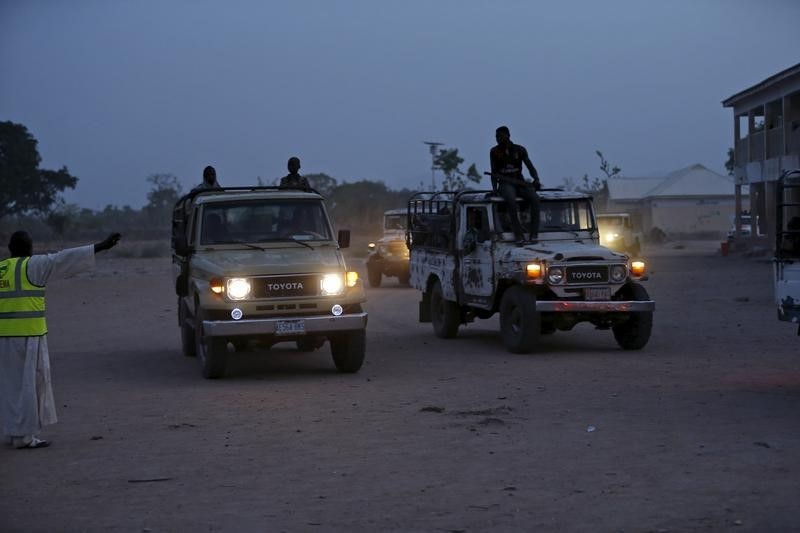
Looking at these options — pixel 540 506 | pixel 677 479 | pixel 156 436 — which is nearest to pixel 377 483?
pixel 540 506

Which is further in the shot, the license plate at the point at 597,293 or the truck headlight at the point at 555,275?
the license plate at the point at 597,293

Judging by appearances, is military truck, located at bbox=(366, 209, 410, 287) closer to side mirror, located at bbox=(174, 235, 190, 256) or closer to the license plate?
the license plate

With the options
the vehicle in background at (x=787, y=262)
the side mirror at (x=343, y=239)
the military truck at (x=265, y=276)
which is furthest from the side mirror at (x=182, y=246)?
the vehicle in background at (x=787, y=262)

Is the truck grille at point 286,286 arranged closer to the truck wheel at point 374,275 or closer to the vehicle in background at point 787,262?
the vehicle in background at point 787,262

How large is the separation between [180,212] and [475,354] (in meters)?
4.33

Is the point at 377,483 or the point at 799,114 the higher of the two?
the point at 799,114

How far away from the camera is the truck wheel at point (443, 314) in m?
16.8

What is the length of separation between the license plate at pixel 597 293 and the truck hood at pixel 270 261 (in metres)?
3.17

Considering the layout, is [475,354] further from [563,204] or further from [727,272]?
[727,272]

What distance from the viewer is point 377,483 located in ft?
24.9

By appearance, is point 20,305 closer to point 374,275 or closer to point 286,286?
point 286,286

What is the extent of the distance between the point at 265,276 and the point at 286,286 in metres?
0.26

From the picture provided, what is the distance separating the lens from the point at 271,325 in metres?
12.2

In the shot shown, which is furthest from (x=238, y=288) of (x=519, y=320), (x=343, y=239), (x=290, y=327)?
(x=519, y=320)
